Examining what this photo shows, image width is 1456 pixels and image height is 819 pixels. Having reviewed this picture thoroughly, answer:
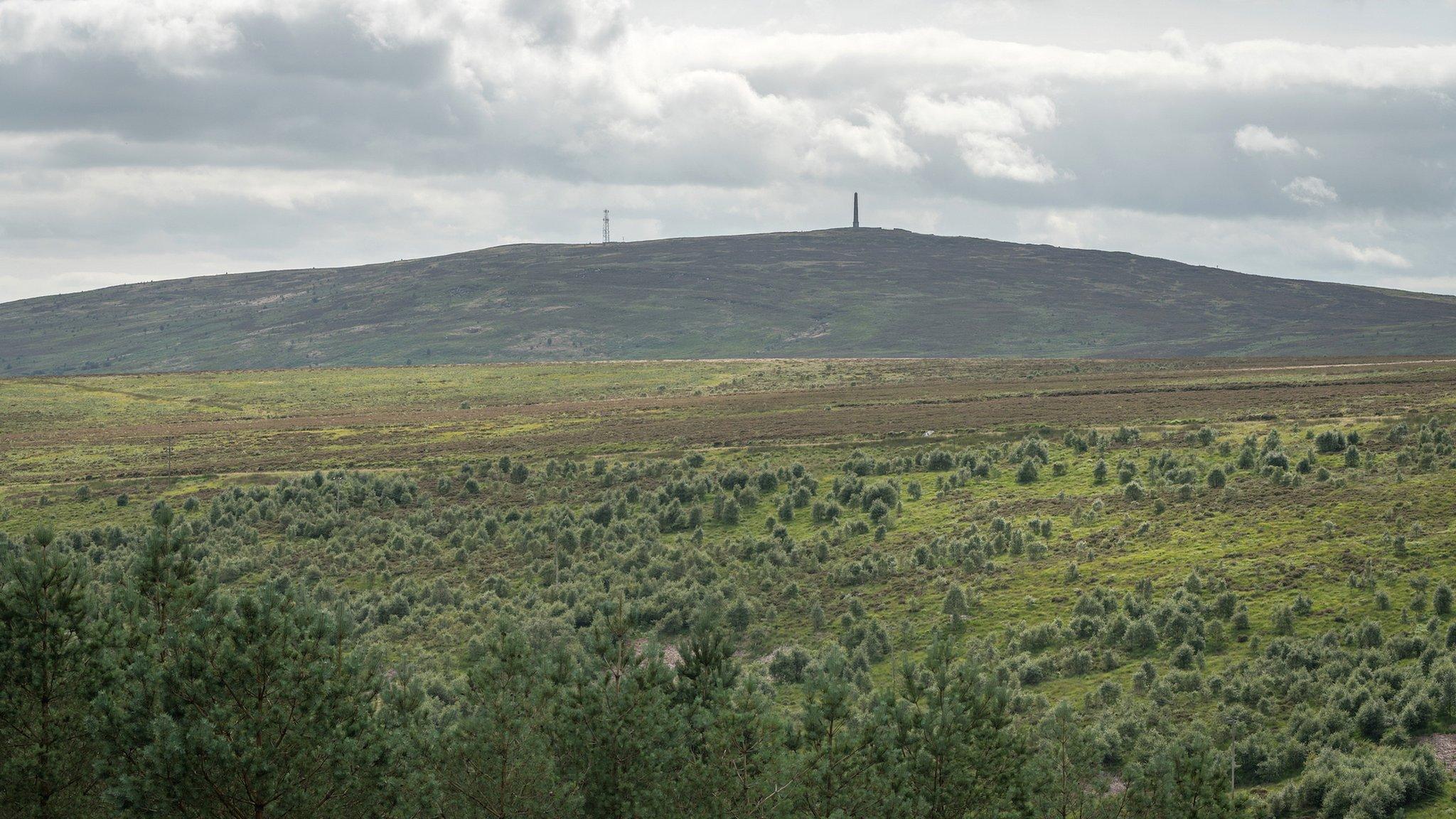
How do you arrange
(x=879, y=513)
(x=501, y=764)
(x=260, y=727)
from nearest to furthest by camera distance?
(x=260, y=727) → (x=501, y=764) → (x=879, y=513)

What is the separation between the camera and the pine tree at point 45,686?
69.9 ft

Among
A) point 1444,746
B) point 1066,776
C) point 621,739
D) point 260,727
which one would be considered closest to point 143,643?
point 260,727

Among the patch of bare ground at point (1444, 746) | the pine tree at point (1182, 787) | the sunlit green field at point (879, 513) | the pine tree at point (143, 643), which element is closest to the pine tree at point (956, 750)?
the pine tree at point (1182, 787)

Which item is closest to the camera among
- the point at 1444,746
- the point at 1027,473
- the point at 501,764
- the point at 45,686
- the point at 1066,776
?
the point at 45,686


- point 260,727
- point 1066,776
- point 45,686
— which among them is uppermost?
point 45,686

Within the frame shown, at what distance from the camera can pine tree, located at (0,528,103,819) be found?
2130cm

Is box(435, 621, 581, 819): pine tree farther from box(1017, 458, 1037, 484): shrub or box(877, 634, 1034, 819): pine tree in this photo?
box(1017, 458, 1037, 484): shrub

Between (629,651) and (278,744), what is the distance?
291 inches

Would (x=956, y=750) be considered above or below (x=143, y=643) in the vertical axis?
below

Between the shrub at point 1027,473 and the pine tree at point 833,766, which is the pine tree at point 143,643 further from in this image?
the shrub at point 1027,473

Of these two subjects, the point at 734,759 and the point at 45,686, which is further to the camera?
the point at 734,759

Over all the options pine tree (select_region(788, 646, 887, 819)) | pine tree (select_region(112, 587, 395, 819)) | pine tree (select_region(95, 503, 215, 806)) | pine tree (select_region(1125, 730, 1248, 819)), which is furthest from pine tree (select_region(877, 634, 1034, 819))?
pine tree (select_region(95, 503, 215, 806))

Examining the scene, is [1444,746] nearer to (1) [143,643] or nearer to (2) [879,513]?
(1) [143,643]

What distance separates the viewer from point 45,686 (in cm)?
2214
